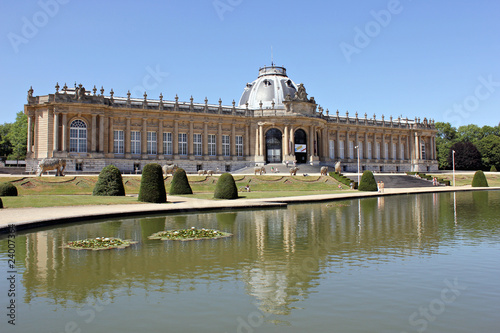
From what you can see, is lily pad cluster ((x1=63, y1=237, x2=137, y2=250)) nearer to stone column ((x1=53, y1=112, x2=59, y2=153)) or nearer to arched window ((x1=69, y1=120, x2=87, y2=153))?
stone column ((x1=53, y1=112, x2=59, y2=153))

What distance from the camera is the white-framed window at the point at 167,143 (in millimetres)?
55844

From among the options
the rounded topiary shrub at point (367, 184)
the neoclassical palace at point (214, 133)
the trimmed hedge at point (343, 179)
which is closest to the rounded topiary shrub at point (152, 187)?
the rounded topiary shrub at point (367, 184)

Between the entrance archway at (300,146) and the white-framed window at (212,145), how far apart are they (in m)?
11.8

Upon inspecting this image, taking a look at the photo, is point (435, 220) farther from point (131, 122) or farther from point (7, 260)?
point (131, 122)

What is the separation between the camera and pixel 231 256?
9852 millimetres

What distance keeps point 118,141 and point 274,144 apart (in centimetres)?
2207

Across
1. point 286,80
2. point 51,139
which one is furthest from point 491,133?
point 51,139

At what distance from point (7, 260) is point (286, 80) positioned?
61.5 metres

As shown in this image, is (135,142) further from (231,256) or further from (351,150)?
(231,256)

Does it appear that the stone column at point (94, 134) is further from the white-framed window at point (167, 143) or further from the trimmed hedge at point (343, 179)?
the trimmed hedge at point (343, 179)

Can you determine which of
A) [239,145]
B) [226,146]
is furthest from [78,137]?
[239,145]

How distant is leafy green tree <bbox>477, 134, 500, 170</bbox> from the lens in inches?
3260

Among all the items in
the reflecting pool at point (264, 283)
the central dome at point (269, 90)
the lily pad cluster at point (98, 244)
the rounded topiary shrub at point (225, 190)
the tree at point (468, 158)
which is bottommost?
the reflecting pool at point (264, 283)

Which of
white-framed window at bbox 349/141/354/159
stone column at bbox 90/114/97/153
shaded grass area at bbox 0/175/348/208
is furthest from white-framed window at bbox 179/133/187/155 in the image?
white-framed window at bbox 349/141/354/159
